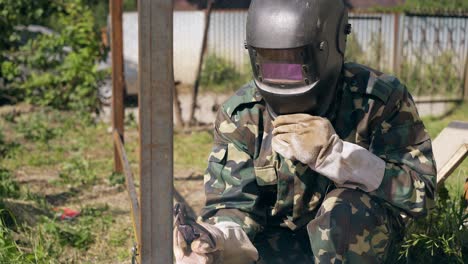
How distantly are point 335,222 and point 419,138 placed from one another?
419 mm

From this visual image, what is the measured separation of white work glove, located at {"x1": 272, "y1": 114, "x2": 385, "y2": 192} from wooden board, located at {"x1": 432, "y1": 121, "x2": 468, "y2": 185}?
100cm

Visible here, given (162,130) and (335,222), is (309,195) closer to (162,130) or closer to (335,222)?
(335,222)

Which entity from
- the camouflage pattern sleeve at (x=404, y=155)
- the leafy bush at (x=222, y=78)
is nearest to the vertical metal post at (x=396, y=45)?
the leafy bush at (x=222, y=78)

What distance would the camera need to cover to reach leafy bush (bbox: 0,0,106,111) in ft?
21.7

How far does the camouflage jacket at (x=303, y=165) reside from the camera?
2436mm

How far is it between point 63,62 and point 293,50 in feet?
17.1

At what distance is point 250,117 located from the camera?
260 centimetres

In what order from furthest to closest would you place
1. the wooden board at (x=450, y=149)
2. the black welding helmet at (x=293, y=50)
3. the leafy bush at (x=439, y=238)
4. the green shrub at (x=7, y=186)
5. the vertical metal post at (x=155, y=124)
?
the green shrub at (x=7, y=186), the wooden board at (x=450, y=149), the leafy bush at (x=439, y=238), the black welding helmet at (x=293, y=50), the vertical metal post at (x=155, y=124)

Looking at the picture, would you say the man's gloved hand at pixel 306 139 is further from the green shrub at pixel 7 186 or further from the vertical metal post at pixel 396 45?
the vertical metal post at pixel 396 45

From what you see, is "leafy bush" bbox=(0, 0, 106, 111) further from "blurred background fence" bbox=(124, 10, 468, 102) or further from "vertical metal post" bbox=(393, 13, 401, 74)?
"vertical metal post" bbox=(393, 13, 401, 74)

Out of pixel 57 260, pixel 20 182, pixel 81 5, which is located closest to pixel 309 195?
pixel 57 260

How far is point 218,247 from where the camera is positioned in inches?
87.9

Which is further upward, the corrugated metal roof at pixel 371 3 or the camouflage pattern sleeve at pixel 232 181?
the camouflage pattern sleeve at pixel 232 181

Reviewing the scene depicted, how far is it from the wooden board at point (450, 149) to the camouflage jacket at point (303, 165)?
2.49ft
